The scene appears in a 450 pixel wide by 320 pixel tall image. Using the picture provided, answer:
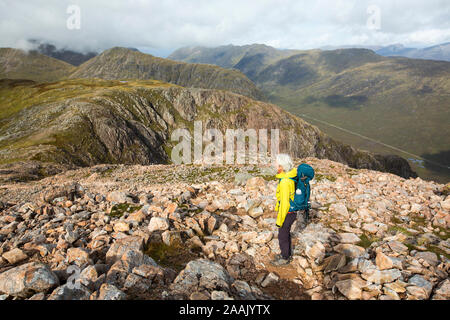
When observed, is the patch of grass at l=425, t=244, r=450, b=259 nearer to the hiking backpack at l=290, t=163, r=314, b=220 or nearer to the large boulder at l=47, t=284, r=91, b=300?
the hiking backpack at l=290, t=163, r=314, b=220

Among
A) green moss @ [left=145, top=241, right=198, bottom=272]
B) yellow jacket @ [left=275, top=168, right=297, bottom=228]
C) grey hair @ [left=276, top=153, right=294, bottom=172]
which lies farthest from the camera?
grey hair @ [left=276, top=153, right=294, bottom=172]

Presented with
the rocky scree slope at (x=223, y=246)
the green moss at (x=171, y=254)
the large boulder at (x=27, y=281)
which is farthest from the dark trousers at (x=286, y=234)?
the large boulder at (x=27, y=281)

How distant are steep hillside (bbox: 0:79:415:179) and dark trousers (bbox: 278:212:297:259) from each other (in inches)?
1523

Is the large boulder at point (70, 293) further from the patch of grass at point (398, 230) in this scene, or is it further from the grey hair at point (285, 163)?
the patch of grass at point (398, 230)

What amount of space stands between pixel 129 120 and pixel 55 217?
352ft

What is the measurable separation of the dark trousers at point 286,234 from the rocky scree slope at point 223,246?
0.49 meters

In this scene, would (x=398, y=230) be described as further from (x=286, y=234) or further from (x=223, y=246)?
(x=223, y=246)

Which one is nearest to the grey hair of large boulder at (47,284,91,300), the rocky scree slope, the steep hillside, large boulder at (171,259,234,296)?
the rocky scree slope

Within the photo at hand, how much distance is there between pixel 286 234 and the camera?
7.76m

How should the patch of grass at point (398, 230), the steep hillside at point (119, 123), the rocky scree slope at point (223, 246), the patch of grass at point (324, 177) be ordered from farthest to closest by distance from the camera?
1. the steep hillside at point (119, 123)
2. the patch of grass at point (324, 177)
3. the patch of grass at point (398, 230)
4. the rocky scree slope at point (223, 246)

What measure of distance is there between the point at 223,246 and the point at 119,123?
4014 inches

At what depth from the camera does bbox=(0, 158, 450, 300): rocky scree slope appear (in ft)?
18.8

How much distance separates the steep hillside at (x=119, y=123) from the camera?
62.3m
